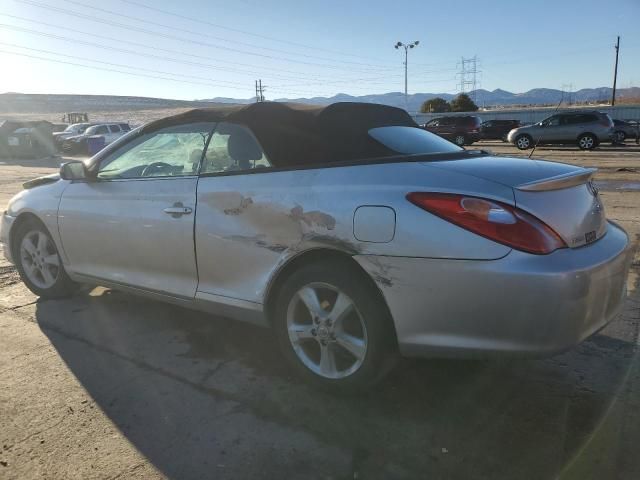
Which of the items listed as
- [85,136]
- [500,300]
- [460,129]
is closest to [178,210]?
[500,300]

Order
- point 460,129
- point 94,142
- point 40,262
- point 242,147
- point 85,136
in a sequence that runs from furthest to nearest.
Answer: point 460,129
point 85,136
point 94,142
point 40,262
point 242,147

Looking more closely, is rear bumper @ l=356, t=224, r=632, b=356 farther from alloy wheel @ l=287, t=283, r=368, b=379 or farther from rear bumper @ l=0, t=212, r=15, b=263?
rear bumper @ l=0, t=212, r=15, b=263

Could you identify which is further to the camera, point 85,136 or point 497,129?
point 497,129

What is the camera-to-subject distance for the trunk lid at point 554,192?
2.48 m

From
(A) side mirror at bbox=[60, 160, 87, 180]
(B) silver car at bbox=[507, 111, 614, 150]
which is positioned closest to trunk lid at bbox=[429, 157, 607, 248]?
(A) side mirror at bbox=[60, 160, 87, 180]

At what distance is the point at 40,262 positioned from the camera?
4566 millimetres

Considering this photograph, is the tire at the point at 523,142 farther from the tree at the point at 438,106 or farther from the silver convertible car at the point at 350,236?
the tree at the point at 438,106

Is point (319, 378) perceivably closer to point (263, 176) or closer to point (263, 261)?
point (263, 261)

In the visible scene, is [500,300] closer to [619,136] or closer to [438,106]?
[619,136]

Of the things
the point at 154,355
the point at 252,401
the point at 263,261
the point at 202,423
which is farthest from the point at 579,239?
the point at 154,355

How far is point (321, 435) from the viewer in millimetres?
2580

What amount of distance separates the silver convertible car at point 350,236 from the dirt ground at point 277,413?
1.08 feet

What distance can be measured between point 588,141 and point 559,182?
72.5 feet

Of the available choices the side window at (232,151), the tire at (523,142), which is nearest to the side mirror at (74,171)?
the side window at (232,151)
